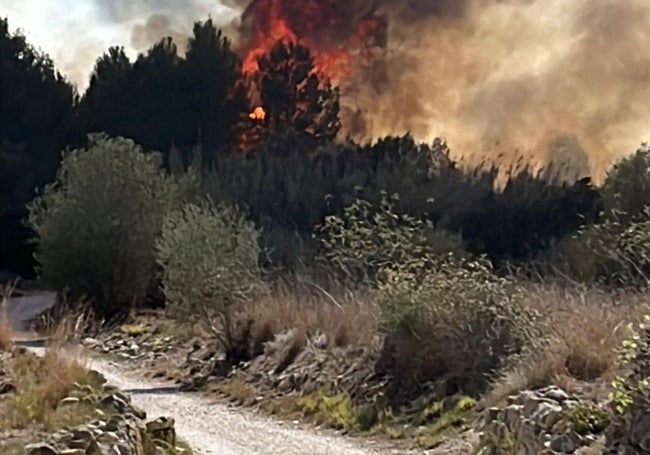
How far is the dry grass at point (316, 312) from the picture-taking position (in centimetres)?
1602

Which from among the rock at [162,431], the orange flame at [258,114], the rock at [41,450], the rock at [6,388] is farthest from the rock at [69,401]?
the orange flame at [258,114]

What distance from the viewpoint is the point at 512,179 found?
107 feet

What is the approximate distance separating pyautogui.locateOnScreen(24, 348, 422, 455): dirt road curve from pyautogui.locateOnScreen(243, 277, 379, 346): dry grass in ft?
7.35

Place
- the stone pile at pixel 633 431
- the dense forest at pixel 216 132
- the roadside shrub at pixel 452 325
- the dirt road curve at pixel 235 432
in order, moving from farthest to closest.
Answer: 1. the dense forest at pixel 216 132
2. the roadside shrub at pixel 452 325
3. the dirt road curve at pixel 235 432
4. the stone pile at pixel 633 431

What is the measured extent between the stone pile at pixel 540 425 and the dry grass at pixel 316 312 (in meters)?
5.45

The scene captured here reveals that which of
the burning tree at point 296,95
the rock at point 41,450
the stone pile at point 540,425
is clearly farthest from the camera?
the burning tree at point 296,95

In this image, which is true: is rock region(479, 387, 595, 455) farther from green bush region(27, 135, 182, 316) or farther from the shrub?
green bush region(27, 135, 182, 316)

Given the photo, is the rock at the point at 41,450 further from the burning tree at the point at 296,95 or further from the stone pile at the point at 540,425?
the burning tree at the point at 296,95

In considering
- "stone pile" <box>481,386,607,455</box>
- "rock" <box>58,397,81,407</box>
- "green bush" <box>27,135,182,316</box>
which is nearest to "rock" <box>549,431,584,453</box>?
"stone pile" <box>481,386,607,455</box>

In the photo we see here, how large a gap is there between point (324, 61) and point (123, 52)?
32.1 ft

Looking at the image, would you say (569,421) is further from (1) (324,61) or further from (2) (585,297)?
(1) (324,61)

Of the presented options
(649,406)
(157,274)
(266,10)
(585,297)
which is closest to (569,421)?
(649,406)

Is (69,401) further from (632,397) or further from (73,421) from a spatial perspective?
(632,397)

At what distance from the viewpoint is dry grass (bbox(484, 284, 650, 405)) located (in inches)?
399
